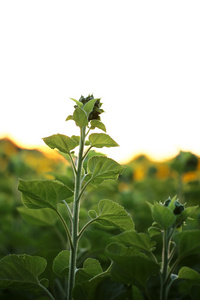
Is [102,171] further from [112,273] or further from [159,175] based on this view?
[159,175]

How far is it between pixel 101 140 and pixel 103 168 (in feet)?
0.27

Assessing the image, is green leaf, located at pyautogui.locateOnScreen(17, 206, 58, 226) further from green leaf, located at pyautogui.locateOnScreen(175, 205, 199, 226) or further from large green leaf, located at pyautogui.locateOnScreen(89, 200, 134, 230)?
green leaf, located at pyautogui.locateOnScreen(175, 205, 199, 226)

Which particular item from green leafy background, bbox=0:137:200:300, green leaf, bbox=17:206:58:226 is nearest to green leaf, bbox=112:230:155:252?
green leafy background, bbox=0:137:200:300

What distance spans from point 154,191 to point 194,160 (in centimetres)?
83

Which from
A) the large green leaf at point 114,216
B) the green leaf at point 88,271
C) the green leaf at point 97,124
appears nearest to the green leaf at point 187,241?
the large green leaf at point 114,216

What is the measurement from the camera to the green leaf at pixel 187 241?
103cm

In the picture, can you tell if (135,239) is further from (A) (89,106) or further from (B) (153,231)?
(A) (89,106)

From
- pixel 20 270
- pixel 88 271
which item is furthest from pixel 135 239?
pixel 20 270

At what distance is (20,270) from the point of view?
1080 millimetres

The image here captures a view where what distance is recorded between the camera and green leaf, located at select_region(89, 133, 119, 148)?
1104mm

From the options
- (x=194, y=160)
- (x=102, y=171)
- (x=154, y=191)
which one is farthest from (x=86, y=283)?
(x=154, y=191)

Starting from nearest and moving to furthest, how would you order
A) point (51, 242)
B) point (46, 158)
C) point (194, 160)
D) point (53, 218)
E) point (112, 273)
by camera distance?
point (112, 273), point (53, 218), point (51, 242), point (194, 160), point (46, 158)

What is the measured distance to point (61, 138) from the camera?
1.09m

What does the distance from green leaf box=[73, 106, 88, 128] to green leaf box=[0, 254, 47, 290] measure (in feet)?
1.31
